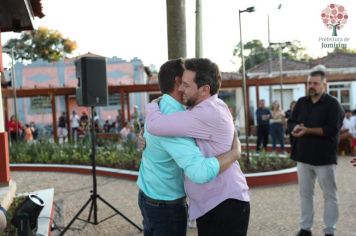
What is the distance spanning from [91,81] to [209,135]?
4434 millimetres

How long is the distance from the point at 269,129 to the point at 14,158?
7.34 metres

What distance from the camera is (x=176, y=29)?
5855 millimetres

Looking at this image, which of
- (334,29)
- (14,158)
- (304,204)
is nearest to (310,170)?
(304,204)

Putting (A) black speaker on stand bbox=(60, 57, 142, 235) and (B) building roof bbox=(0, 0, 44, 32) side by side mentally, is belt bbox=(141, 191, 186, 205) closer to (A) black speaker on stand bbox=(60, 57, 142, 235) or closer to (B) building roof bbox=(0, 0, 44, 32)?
(B) building roof bbox=(0, 0, 44, 32)

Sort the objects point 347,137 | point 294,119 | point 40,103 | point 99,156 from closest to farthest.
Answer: point 294,119 < point 99,156 < point 347,137 < point 40,103

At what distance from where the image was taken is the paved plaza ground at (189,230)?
5809mm

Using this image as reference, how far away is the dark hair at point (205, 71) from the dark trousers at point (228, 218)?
629 millimetres

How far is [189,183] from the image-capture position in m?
2.68

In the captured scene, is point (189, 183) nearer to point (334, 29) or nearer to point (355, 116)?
point (334, 29)

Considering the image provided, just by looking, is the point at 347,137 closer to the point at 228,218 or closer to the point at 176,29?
the point at 176,29

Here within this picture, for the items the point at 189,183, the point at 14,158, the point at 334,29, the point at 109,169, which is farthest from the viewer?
the point at 14,158

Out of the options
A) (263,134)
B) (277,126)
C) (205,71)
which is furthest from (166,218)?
(263,134)

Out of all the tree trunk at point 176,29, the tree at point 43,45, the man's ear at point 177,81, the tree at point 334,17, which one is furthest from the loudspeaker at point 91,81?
the tree at point 43,45

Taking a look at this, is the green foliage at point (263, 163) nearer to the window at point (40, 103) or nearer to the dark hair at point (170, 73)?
the dark hair at point (170, 73)
